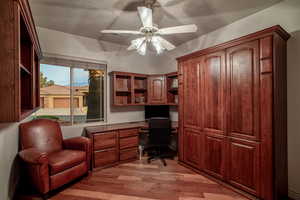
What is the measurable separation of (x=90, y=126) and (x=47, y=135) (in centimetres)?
90

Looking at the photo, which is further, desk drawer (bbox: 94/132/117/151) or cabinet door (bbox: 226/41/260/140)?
desk drawer (bbox: 94/132/117/151)

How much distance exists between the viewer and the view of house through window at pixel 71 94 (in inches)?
125

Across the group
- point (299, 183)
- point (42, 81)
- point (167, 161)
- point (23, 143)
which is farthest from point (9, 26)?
point (299, 183)

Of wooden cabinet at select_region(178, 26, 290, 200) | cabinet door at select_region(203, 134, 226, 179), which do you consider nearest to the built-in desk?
cabinet door at select_region(203, 134, 226, 179)

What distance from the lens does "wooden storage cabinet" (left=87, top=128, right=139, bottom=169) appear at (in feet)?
9.84

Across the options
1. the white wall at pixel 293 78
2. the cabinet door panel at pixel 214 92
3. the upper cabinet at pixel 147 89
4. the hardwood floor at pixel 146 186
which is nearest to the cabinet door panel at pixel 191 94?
the cabinet door panel at pixel 214 92

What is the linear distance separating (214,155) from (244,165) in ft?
1.58

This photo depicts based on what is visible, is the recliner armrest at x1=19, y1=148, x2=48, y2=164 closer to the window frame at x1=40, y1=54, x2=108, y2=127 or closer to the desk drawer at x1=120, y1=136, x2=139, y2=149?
the window frame at x1=40, y1=54, x2=108, y2=127

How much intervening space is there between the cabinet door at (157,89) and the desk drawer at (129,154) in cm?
129

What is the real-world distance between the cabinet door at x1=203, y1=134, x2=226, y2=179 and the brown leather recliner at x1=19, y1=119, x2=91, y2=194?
2.05 m

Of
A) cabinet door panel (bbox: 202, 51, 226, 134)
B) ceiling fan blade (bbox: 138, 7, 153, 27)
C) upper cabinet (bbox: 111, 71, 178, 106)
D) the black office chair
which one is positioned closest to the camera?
ceiling fan blade (bbox: 138, 7, 153, 27)

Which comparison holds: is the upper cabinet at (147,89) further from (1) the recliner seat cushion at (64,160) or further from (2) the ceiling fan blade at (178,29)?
(2) the ceiling fan blade at (178,29)

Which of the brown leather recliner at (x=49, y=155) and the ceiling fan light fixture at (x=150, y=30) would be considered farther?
the brown leather recliner at (x=49, y=155)

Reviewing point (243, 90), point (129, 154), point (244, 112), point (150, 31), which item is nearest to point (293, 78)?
point (243, 90)
